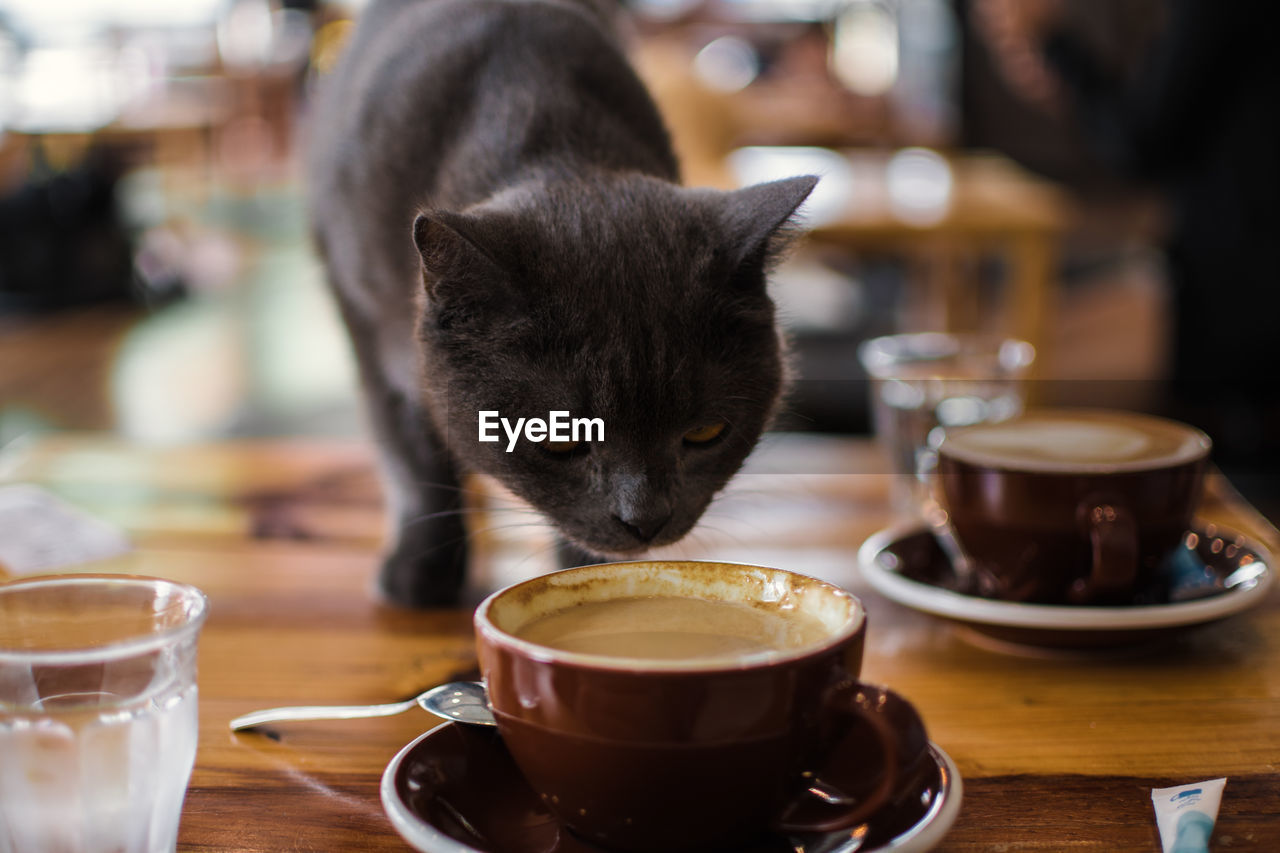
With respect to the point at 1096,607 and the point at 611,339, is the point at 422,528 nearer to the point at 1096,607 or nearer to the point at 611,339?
the point at 611,339

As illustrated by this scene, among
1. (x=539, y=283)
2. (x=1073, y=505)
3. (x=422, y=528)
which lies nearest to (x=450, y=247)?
(x=539, y=283)

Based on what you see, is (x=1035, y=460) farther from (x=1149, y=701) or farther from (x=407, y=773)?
(x=407, y=773)

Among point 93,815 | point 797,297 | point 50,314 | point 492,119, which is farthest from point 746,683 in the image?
point 50,314

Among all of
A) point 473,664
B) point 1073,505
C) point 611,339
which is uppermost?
point 611,339

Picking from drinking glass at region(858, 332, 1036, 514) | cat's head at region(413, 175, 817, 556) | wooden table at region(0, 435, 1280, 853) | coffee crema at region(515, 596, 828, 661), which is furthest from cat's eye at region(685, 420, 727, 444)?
drinking glass at region(858, 332, 1036, 514)

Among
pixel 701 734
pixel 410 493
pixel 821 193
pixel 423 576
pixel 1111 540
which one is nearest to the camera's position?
pixel 701 734

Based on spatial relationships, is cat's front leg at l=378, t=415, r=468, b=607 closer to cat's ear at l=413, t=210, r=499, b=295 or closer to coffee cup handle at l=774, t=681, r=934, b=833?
cat's ear at l=413, t=210, r=499, b=295

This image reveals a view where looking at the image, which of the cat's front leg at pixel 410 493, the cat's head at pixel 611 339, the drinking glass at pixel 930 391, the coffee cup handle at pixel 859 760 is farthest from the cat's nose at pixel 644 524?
the drinking glass at pixel 930 391
